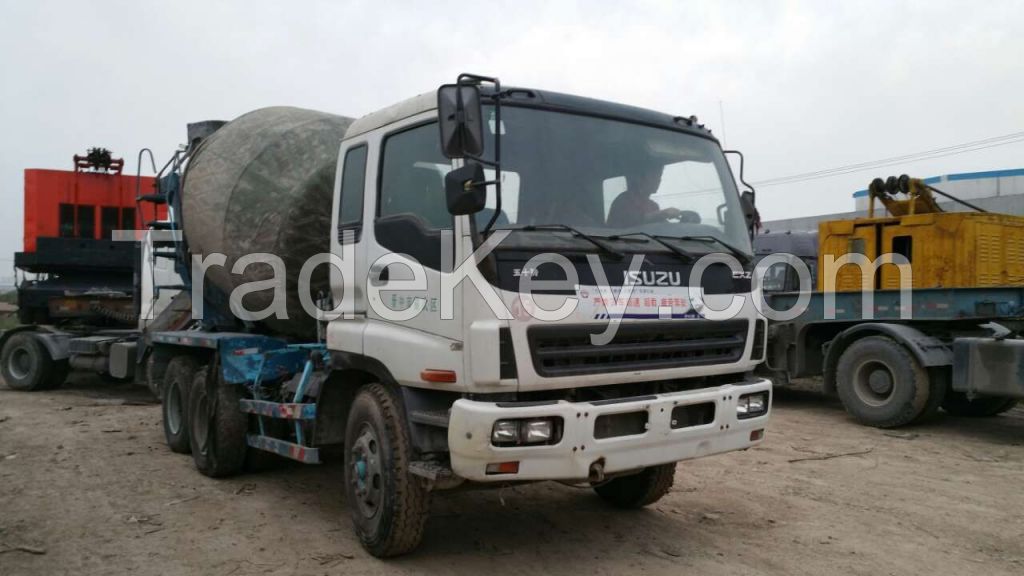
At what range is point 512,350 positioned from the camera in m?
3.96

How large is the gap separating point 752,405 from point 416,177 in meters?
2.52

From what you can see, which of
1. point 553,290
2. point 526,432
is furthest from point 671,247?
point 526,432

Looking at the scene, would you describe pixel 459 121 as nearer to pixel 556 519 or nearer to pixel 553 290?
pixel 553 290

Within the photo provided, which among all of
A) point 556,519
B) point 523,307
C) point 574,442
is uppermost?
point 523,307

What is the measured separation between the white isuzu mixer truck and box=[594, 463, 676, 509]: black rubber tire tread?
0.02 metres

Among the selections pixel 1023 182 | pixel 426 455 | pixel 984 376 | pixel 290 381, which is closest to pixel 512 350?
pixel 426 455

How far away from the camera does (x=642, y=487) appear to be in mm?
5691

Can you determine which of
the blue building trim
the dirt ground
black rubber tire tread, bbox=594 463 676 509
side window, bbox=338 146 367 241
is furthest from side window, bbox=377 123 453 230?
the blue building trim

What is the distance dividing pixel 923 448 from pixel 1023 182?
27869 millimetres

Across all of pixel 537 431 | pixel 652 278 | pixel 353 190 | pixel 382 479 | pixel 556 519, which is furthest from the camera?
pixel 556 519

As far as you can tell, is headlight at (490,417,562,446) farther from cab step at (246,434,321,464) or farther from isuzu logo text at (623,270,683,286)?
cab step at (246,434,321,464)

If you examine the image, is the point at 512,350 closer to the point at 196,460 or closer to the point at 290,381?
the point at 290,381

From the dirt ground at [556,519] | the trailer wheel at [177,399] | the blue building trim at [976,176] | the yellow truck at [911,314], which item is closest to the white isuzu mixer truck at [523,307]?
the dirt ground at [556,519]

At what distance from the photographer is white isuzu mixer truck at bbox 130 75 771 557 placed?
13.1 feet
